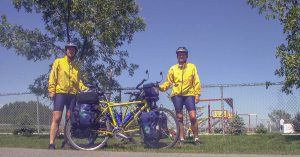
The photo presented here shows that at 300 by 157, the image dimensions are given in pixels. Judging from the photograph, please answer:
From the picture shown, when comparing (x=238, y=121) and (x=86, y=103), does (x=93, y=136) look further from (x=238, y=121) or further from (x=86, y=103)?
(x=238, y=121)

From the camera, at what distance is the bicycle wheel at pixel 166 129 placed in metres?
5.61

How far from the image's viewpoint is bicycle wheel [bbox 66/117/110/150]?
18.5ft

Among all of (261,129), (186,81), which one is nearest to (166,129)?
(186,81)

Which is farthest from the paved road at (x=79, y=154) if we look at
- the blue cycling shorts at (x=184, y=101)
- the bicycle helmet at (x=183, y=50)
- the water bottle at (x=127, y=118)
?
the bicycle helmet at (x=183, y=50)

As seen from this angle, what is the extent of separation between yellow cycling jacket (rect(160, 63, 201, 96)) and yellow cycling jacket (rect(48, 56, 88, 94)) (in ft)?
4.84

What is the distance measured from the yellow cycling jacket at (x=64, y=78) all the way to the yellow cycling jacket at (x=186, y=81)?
1475 mm

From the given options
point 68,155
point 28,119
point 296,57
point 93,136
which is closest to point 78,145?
point 93,136

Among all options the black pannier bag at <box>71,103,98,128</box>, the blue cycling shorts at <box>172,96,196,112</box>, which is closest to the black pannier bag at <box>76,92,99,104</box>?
the black pannier bag at <box>71,103,98,128</box>

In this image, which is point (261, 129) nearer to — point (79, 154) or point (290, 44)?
point (290, 44)

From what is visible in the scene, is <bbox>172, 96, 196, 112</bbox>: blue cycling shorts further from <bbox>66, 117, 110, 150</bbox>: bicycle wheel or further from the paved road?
the paved road

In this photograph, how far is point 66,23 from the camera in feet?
33.7

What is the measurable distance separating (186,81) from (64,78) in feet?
6.52

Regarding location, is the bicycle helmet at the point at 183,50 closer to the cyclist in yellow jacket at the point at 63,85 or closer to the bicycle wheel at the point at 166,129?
the bicycle wheel at the point at 166,129

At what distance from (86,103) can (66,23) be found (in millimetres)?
5123
